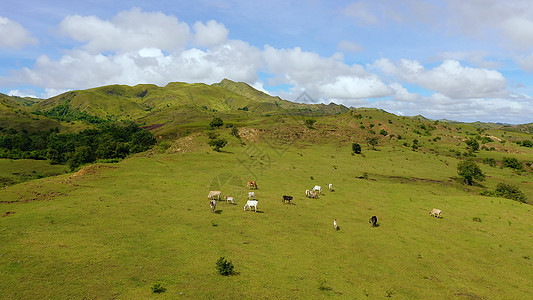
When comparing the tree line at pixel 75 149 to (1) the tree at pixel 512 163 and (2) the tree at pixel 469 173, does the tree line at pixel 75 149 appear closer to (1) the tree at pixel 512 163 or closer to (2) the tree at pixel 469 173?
(2) the tree at pixel 469 173

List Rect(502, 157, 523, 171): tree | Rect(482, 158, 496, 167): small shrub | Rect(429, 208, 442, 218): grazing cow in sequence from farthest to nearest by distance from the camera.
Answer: Rect(482, 158, 496, 167): small shrub < Rect(502, 157, 523, 171): tree < Rect(429, 208, 442, 218): grazing cow

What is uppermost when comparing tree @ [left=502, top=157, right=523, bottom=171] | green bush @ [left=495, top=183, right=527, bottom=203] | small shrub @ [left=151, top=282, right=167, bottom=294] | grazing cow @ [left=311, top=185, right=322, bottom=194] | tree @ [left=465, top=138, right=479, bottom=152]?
tree @ [left=465, top=138, right=479, bottom=152]

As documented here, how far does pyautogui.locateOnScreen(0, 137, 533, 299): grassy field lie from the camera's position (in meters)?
15.2

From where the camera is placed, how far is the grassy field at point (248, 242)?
49.9ft

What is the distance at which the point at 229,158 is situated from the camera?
61781mm

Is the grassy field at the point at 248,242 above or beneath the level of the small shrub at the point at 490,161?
beneath

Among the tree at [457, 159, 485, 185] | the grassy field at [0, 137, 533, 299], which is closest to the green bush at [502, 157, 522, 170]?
the tree at [457, 159, 485, 185]

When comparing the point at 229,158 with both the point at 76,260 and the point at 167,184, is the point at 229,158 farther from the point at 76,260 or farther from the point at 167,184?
the point at 76,260

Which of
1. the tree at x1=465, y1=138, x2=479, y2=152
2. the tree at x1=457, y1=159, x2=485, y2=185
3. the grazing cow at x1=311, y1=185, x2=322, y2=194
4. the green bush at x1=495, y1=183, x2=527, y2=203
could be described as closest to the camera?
the grazing cow at x1=311, y1=185, x2=322, y2=194

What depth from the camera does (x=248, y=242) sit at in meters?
21.4

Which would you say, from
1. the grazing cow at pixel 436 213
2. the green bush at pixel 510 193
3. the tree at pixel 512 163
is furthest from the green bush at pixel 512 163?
the grazing cow at pixel 436 213

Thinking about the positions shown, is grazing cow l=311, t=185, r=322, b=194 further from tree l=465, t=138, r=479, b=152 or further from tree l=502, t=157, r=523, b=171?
tree l=465, t=138, r=479, b=152

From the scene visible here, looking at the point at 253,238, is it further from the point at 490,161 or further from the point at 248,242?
the point at 490,161

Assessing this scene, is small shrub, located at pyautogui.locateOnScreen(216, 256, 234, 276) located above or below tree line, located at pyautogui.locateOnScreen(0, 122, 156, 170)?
below
